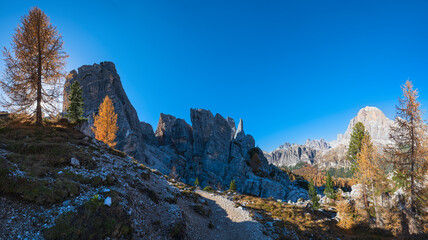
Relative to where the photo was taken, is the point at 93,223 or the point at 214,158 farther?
the point at 214,158

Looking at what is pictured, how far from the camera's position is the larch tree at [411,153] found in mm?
18328

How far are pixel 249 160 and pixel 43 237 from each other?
104522 mm

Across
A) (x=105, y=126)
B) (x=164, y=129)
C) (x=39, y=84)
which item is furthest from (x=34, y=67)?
(x=164, y=129)

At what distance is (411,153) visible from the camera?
18938 millimetres

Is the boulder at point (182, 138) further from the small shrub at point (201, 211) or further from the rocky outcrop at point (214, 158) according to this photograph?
the small shrub at point (201, 211)

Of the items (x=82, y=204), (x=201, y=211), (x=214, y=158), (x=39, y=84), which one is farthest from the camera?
(x=214, y=158)

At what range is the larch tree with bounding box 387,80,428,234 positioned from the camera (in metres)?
18.3

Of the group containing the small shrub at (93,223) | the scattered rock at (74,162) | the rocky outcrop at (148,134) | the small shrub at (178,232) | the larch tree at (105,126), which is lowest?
the small shrub at (178,232)

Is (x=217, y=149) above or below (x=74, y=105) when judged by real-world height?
above

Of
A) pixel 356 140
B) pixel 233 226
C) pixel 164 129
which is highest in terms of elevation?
pixel 164 129

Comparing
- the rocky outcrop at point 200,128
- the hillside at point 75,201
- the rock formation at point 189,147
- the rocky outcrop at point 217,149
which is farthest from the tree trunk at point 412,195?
the rocky outcrop at point 200,128

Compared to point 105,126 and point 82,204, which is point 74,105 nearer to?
point 105,126

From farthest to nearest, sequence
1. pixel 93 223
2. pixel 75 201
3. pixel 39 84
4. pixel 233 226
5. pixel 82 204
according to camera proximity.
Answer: pixel 39 84 < pixel 233 226 < pixel 75 201 < pixel 82 204 < pixel 93 223

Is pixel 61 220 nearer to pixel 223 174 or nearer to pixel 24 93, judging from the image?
pixel 24 93
